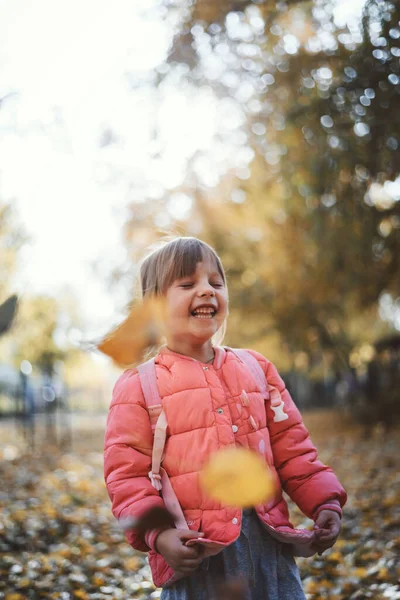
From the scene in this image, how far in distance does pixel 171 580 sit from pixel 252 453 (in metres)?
0.46

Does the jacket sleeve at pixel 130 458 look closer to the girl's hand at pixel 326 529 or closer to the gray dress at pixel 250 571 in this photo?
the gray dress at pixel 250 571

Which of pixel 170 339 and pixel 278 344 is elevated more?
pixel 170 339

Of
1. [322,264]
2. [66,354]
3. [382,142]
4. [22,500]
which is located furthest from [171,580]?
[66,354]

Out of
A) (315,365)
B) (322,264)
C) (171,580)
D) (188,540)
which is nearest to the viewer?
(188,540)

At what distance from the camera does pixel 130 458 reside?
1.87m

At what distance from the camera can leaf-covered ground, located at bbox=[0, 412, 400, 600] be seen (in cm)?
357

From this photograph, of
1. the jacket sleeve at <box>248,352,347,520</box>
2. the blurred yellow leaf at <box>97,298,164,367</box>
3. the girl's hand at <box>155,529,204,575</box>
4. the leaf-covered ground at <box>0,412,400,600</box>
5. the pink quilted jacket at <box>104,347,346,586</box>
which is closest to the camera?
the girl's hand at <box>155,529,204,575</box>

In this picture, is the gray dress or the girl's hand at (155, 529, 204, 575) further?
the gray dress

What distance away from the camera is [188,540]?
1740 mm

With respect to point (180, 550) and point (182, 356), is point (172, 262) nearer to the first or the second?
point (182, 356)

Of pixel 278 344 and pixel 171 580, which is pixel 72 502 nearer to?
pixel 171 580

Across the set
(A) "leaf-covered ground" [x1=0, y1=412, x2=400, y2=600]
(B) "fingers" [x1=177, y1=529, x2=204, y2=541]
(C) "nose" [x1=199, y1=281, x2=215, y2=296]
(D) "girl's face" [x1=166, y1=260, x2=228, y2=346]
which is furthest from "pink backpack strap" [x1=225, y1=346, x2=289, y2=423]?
(A) "leaf-covered ground" [x1=0, y1=412, x2=400, y2=600]

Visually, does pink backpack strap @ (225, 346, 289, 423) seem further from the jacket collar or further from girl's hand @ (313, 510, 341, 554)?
girl's hand @ (313, 510, 341, 554)

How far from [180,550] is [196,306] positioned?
2.50 feet
